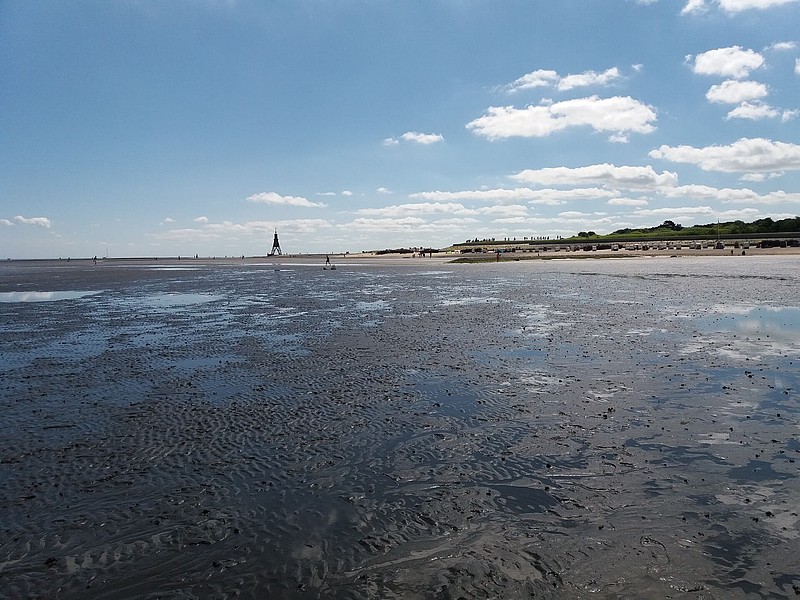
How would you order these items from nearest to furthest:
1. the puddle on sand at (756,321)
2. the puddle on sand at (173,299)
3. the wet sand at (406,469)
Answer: the wet sand at (406,469) → the puddle on sand at (756,321) → the puddle on sand at (173,299)

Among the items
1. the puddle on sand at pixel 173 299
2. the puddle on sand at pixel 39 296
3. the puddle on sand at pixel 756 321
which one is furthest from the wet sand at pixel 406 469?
the puddle on sand at pixel 39 296

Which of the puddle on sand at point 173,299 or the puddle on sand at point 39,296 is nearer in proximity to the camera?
the puddle on sand at point 173,299

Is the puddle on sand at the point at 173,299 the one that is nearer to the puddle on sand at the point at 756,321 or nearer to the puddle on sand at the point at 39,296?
the puddle on sand at the point at 39,296

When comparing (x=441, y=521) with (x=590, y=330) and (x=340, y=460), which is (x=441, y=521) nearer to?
(x=340, y=460)

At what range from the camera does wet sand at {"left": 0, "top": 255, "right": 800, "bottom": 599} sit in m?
5.94

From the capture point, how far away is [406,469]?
28.6ft

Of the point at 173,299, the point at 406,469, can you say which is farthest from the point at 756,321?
the point at 173,299

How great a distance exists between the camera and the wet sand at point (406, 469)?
5.94 metres

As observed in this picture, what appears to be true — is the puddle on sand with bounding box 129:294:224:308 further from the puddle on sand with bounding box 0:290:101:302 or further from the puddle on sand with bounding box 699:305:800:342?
the puddle on sand with bounding box 699:305:800:342

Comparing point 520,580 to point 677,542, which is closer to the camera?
point 520,580

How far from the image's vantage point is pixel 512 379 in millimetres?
14297

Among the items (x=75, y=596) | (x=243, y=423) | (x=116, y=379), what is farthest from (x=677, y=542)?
(x=116, y=379)

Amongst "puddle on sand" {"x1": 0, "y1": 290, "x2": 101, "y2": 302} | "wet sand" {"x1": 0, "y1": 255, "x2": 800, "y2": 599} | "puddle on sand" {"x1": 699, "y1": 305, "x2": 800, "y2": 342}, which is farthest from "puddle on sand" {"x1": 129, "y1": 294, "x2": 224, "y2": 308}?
"puddle on sand" {"x1": 699, "y1": 305, "x2": 800, "y2": 342}

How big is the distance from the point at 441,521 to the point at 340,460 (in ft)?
8.80
